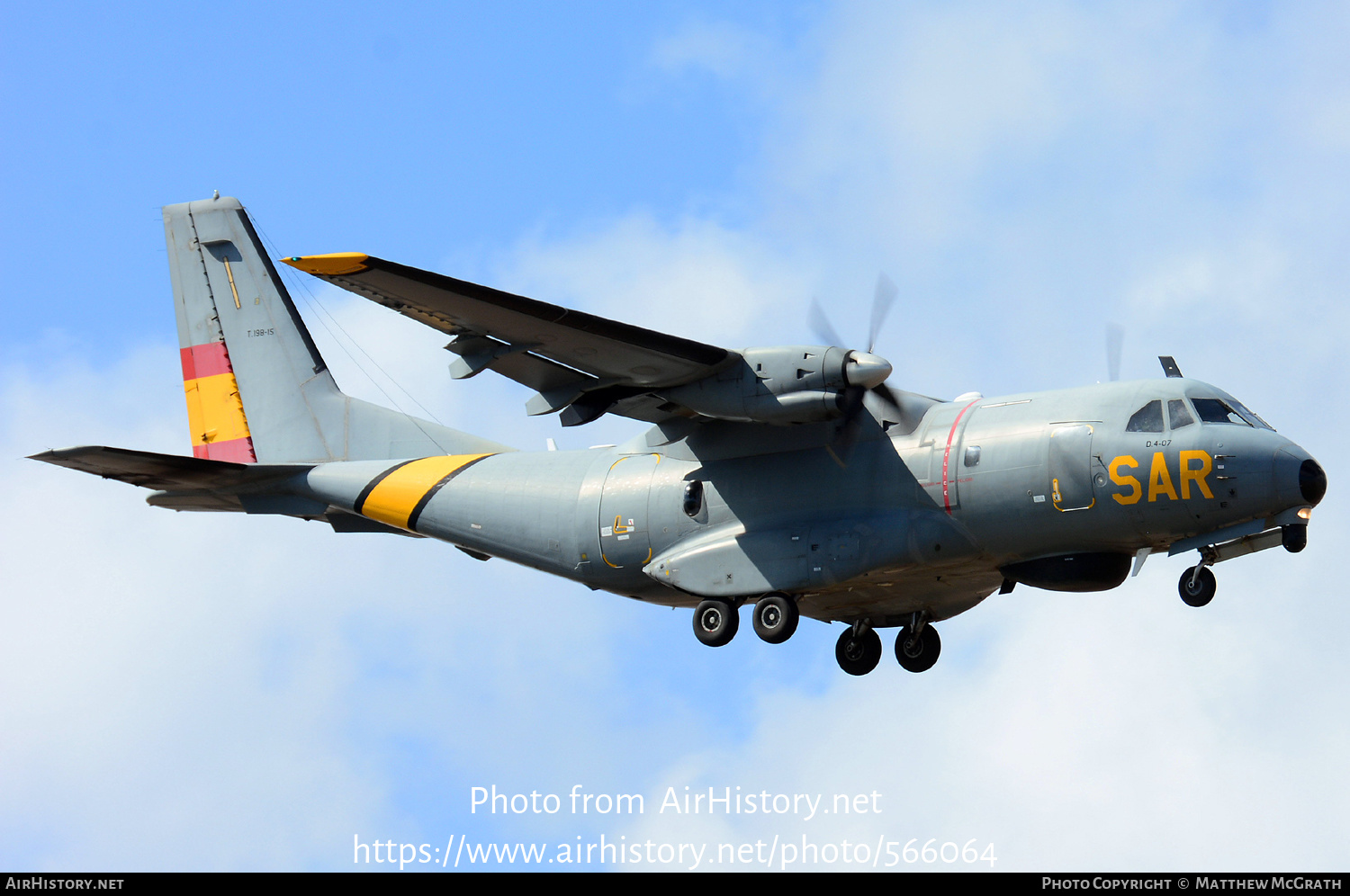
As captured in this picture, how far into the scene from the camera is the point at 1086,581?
17.2m

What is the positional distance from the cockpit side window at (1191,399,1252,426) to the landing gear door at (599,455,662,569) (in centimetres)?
650

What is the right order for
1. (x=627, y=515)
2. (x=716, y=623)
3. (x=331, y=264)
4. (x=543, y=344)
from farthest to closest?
(x=627, y=515), (x=716, y=623), (x=543, y=344), (x=331, y=264)

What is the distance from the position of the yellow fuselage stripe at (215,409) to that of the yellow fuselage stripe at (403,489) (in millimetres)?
3087

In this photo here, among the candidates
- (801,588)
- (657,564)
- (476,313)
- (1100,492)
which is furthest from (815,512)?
(476,313)

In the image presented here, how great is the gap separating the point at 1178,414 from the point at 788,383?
13.8 ft

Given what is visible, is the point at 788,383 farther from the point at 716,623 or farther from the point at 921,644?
the point at 921,644

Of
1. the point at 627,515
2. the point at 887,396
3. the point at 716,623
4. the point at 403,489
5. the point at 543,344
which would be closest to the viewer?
the point at 543,344

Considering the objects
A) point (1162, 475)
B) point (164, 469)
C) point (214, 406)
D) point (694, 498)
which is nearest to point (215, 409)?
point (214, 406)

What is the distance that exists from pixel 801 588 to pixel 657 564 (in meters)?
1.93

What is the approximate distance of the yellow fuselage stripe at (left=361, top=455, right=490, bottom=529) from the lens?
2091 cm

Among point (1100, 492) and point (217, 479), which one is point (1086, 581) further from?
point (217, 479)

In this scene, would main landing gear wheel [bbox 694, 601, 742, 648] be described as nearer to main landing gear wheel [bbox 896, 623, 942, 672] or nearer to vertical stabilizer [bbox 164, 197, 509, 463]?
main landing gear wheel [bbox 896, 623, 942, 672]

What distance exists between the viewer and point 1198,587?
16406 mm
